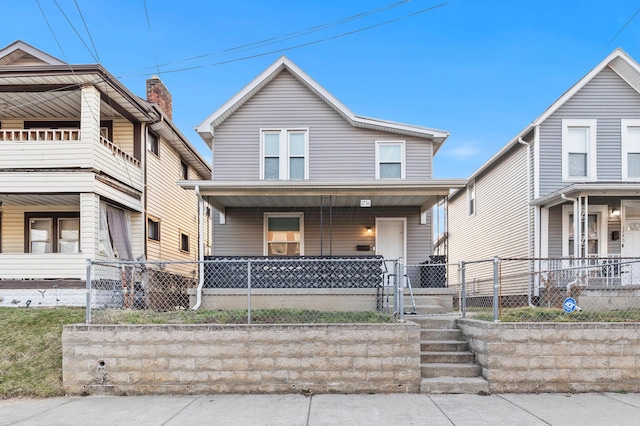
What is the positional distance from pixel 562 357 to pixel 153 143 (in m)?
13.1

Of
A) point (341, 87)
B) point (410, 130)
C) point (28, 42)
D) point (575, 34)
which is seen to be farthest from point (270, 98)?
point (575, 34)

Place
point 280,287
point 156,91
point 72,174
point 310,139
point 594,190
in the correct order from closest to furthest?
point 280,287, point 72,174, point 594,190, point 310,139, point 156,91

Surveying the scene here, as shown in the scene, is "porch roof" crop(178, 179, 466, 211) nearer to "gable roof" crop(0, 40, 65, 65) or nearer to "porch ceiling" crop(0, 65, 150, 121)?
"porch ceiling" crop(0, 65, 150, 121)

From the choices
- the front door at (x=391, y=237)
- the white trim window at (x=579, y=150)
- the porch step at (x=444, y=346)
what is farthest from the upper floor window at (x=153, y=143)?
the white trim window at (x=579, y=150)

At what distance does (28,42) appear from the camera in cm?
1174

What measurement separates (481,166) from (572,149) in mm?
3594

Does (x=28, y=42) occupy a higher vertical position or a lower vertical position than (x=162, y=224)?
higher

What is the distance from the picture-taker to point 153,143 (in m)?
14.1

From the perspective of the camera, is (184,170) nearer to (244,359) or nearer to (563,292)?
(244,359)

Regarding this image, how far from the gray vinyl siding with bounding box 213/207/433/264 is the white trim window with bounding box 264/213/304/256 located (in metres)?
0.15

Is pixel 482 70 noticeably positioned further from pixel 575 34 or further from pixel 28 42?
pixel 28 42

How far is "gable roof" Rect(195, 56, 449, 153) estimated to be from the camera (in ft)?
38.8

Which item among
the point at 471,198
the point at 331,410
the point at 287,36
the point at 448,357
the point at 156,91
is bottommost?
the point at 331,410

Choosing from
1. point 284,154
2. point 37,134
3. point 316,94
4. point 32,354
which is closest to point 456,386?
point 32,354
